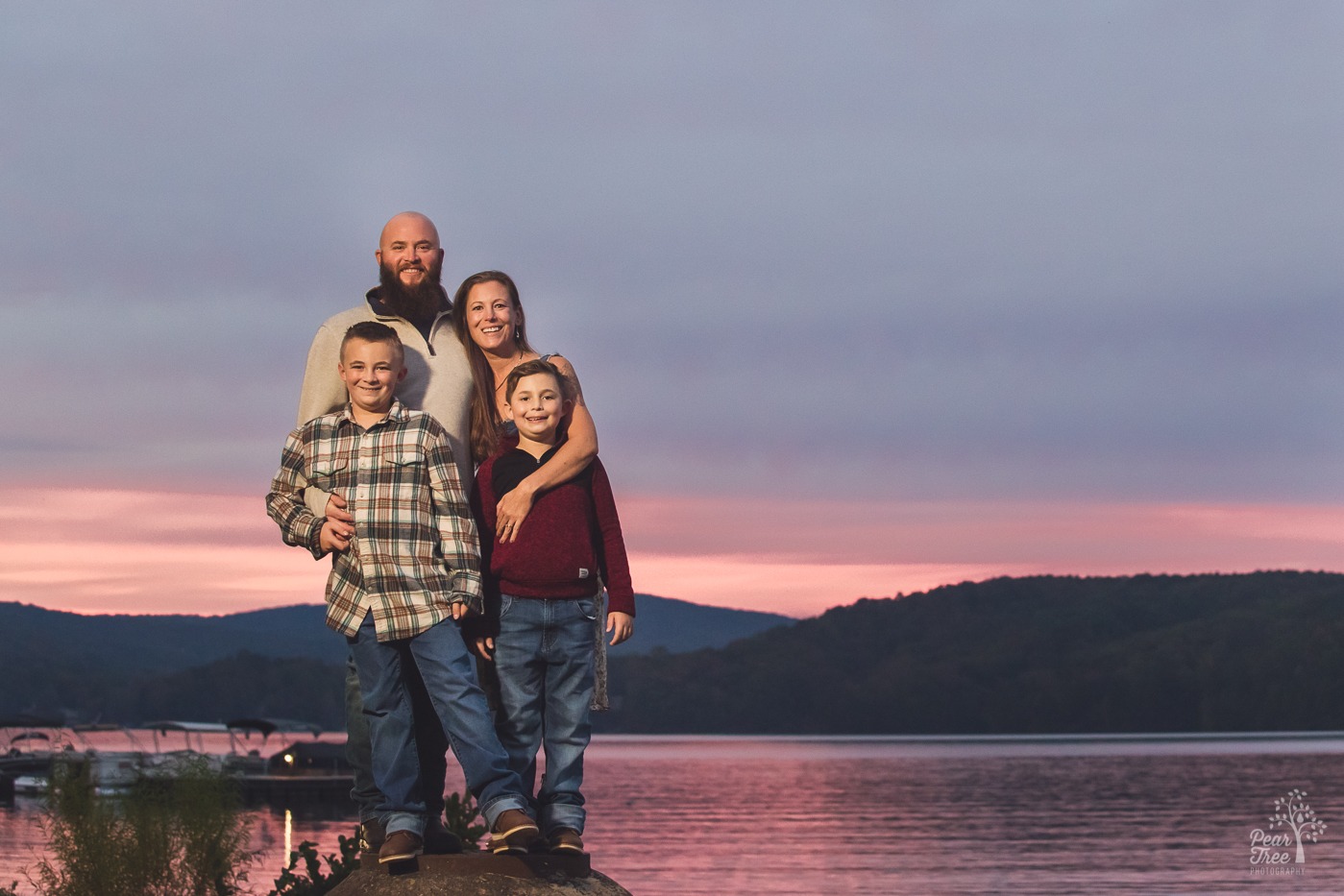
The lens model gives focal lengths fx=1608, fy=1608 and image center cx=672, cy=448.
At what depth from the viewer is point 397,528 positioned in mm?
7363

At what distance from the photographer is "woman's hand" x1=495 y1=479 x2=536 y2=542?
7.64 m

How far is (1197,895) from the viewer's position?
81.6 metres

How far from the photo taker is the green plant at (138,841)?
21.4 metres

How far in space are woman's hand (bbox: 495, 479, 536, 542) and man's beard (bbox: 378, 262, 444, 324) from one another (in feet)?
3.55

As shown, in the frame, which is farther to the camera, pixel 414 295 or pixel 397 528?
pixel 414 295

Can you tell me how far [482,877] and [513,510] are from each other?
1.70 metres

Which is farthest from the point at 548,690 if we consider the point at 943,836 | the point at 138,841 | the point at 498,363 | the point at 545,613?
the point at 943,836

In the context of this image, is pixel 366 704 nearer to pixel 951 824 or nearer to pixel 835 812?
pixel 951 824

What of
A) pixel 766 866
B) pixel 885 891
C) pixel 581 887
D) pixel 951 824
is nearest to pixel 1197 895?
pixel 885 891

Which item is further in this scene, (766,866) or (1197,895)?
(766,866)

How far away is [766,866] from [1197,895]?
85.9 ft

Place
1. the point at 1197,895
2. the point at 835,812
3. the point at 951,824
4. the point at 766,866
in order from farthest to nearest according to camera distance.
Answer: the point at 835,812
the point at 951,824
the point at 766,866
the point at 1197,895

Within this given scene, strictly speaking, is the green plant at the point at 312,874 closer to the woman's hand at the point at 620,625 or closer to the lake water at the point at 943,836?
the woman's hand at the point at 620,625

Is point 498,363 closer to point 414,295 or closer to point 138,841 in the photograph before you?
point 414,295
